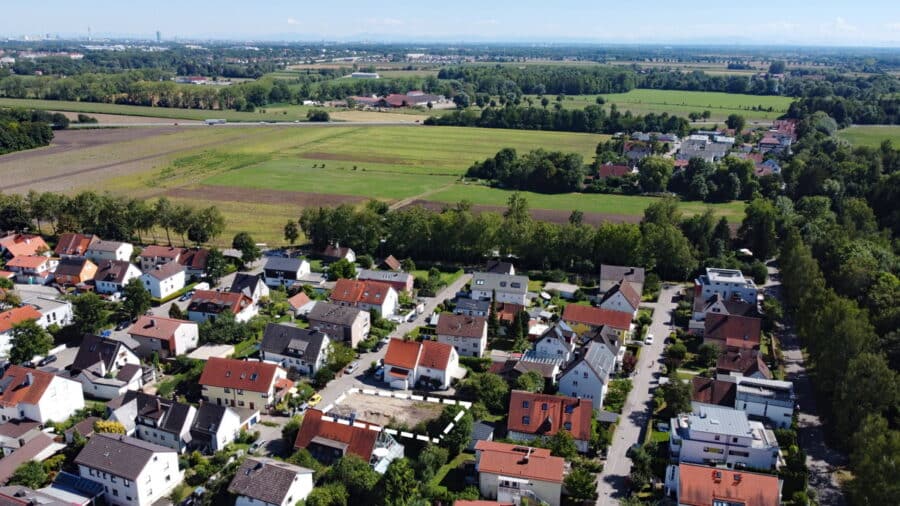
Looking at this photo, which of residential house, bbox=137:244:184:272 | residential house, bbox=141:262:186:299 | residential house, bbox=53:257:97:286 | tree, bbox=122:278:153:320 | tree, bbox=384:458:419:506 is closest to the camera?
tree, bbox=384:458:419:506

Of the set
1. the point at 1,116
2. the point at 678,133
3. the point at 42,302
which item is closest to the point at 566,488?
the point at 42,302

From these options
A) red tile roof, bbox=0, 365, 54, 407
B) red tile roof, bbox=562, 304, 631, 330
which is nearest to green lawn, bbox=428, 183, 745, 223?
red tile roof, bbox=562, 304, 631, 330

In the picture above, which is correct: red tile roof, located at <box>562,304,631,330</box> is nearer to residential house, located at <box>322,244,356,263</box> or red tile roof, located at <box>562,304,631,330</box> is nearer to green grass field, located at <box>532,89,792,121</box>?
residential house, located at <box>322,244,356,263</box>

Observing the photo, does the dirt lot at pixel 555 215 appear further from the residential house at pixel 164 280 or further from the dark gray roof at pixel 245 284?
the residential house at pixel 164 280

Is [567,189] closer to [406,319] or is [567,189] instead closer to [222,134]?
[406,319]

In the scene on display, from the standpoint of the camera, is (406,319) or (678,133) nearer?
(406,319)

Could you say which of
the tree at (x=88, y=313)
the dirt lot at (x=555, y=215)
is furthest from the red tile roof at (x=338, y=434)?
the dirt lot at (x=555, y=215)
